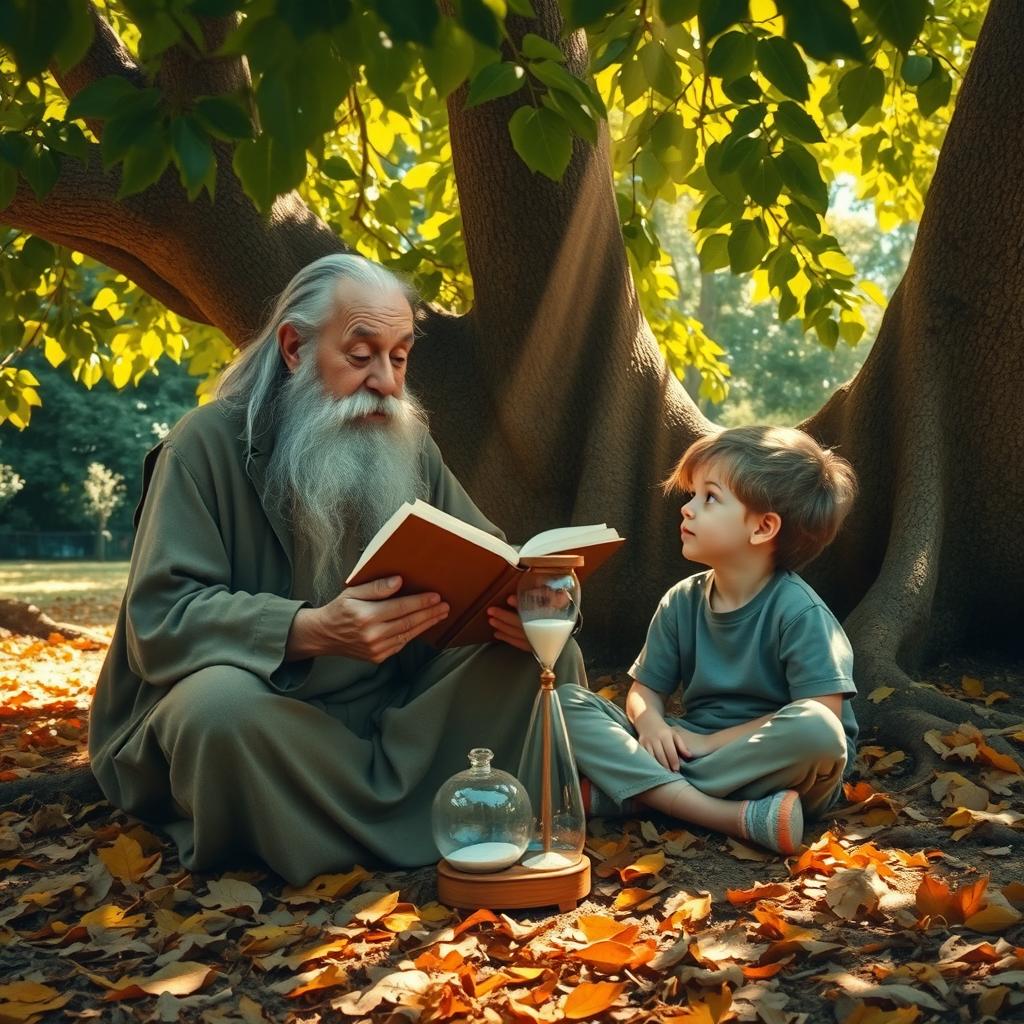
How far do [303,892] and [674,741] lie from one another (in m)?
1.20

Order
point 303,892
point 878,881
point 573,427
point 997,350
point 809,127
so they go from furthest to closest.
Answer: point 573,427 < point 997,350 < point 809,127 < point 303,892 < point 878,881

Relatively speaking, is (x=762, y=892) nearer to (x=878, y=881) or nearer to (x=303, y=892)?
(x=878, y=881)

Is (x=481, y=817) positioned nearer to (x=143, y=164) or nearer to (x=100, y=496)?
(x=143, y=164)

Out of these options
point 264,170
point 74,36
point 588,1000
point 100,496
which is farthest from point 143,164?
point 100,496

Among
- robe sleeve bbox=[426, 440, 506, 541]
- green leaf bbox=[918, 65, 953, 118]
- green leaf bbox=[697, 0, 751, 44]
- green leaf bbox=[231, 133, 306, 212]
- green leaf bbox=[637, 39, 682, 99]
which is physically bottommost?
robe sleeve bbox=[426, 440, 506, 541]

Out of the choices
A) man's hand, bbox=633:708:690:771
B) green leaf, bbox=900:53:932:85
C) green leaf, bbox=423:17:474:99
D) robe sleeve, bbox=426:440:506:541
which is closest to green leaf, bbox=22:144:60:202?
robe sleeve, bbox=426:440:506:541

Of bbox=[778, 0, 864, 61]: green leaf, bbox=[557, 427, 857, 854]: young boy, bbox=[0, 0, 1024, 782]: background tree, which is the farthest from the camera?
bbox=[0, 0, 1024, 782]: background tree

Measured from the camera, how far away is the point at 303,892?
3234mm

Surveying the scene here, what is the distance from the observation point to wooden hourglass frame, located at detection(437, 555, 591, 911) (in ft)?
9.86

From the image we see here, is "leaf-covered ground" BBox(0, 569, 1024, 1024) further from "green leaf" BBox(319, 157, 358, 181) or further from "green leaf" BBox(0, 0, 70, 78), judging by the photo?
"green leaf" BBox(319, 157, 358, 181)

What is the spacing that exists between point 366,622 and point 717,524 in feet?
3.84

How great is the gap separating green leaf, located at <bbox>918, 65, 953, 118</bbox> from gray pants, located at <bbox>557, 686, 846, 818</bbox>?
2.28m

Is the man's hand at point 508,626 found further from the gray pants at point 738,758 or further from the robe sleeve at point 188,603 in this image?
the robe sleeve at point 188,603

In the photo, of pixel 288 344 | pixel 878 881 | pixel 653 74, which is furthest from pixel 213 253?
pixel 878 881
